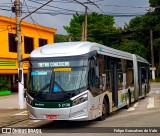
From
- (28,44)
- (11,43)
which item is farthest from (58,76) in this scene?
(28,44)

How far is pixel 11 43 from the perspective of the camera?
40.0 meters

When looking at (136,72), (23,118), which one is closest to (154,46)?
(136,72)

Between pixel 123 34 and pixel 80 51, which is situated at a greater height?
pixel 123 34

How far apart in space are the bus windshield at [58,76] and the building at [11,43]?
21954 mm

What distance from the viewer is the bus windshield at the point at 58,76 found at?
13.1m

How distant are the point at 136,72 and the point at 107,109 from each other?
8061 millimetres

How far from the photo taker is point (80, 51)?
44.8 ft

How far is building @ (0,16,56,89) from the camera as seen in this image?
126 ft

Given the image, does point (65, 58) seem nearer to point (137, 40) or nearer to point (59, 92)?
point (59, 92)

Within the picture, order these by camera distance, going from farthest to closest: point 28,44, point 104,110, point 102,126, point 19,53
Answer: point 28,44 → point 19,53 → point 104,110 → point 102,126

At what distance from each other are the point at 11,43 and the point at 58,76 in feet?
90.5

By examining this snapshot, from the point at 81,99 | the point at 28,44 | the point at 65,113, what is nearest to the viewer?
the point at 65,113

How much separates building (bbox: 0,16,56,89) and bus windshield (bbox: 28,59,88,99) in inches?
864

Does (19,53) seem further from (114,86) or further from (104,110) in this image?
(104,110)
